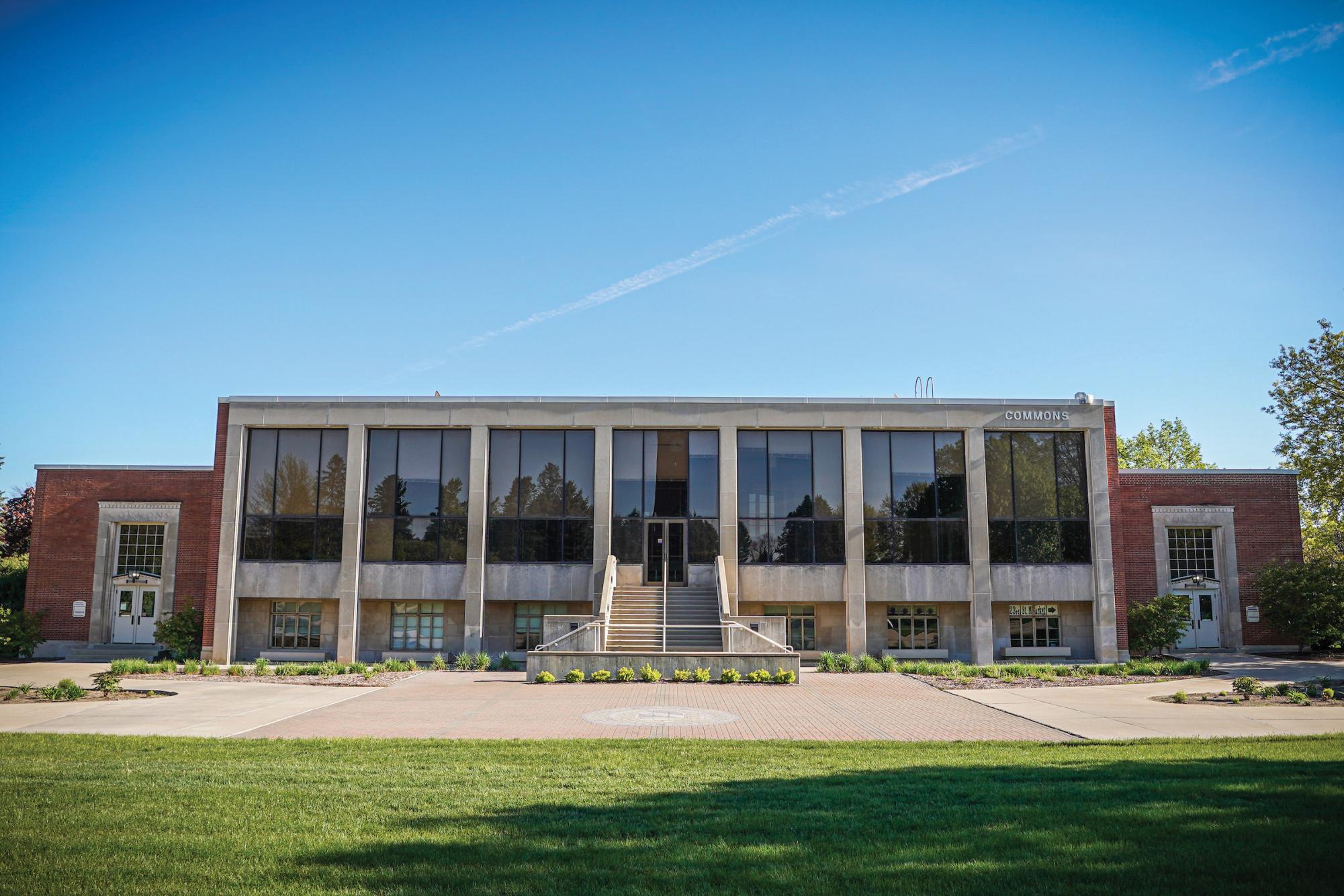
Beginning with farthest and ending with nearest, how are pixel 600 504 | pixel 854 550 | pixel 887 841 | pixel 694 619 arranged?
pixel 600 504 → pixel 854 550 → pixel 694 619 → pixel 887 841

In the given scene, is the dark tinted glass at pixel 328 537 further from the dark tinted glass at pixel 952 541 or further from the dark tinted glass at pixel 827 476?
the dark tinted glass at pixel 952 541

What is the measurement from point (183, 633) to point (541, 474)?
1237 cm

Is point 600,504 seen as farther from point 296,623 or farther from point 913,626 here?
point 913,626

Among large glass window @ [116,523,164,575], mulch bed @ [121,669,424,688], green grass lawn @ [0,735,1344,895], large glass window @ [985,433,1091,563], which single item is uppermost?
large glass window @ [985,433,1091,563]

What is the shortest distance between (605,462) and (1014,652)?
47.3ft

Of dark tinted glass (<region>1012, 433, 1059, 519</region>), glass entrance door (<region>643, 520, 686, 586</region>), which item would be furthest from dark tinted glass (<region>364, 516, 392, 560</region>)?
dark tinted glass (<region>1012, 433, 1059, 519</region>)

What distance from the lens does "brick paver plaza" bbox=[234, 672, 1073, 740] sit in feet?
46.6

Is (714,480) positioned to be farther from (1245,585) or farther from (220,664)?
(1245,585)

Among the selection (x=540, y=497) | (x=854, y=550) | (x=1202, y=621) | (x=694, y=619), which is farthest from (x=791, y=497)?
(x=1202, y=621)

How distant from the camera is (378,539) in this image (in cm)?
3059

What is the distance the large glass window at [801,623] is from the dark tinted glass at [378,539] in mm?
12389

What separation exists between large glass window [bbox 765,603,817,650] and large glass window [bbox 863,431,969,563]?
2634 millimetres

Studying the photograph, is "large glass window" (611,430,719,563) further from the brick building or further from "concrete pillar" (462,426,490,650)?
"concrete pillar" (462,426,490,650)

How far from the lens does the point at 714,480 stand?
31.0 m
